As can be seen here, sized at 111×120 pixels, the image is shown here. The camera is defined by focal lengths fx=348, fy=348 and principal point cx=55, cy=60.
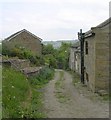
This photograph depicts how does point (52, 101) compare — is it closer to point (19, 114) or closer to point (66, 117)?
point (66, 117)

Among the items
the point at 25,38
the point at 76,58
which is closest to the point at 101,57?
the point at 76,58

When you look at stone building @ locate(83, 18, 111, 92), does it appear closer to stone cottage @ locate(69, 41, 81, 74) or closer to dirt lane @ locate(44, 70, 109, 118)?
dirt lane @ locate(44, 70, 109, 118)

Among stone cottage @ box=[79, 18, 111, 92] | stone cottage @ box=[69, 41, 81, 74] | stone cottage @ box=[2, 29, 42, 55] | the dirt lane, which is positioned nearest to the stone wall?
stone cottage @ box=[79, 18, 111, 92]

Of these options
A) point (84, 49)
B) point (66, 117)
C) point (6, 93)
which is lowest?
point (66, 117)

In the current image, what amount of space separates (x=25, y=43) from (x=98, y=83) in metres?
36.0

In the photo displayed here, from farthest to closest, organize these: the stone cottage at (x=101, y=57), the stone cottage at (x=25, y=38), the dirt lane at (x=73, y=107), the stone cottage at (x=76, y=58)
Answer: the stone cottage at (x=25, y=38) < the stone cottage at (x=76, y=58) < the stone cottage at (x=101, y=57) < the dirt lane at (x=73, y=107)

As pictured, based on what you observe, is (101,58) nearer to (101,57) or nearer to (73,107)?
(101,57)

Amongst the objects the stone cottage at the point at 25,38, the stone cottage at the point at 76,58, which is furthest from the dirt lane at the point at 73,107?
the stone cottage at the point at 25,38

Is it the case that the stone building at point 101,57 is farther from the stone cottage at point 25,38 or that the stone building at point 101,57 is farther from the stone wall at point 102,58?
the stone cottage at point 25,38

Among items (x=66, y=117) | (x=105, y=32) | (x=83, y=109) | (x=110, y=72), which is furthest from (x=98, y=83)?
(x=66, y=117)

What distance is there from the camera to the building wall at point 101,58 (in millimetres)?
23391

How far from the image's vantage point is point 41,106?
17.8 metres

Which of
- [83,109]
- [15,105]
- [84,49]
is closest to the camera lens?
[15,105]

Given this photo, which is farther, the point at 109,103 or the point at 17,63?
the point at 17,63
